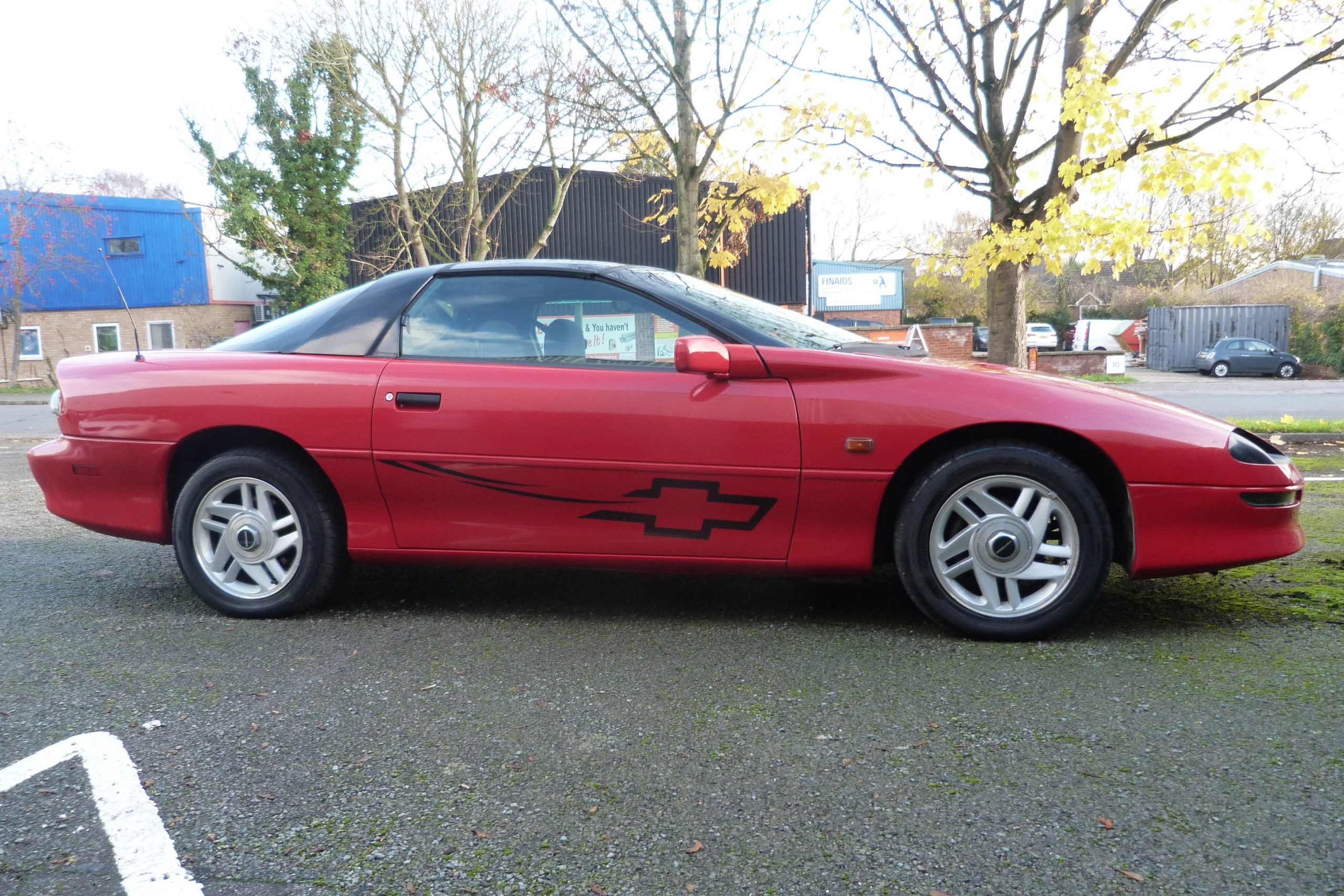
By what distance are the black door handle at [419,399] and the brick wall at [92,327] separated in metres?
33.8

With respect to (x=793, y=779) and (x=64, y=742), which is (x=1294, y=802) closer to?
(x=793, y=779)

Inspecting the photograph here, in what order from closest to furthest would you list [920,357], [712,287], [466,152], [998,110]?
[920,357]
[712,287]
[998,110]
[466,152]

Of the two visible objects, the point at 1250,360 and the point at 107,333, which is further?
the point at 107,333

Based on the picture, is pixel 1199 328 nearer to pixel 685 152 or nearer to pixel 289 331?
pixel 685 152

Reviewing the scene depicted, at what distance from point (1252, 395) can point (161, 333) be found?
33.9 meters

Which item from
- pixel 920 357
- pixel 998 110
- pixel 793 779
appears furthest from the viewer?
pixel 998 110

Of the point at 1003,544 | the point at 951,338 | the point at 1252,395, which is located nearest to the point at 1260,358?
the point at 951,338

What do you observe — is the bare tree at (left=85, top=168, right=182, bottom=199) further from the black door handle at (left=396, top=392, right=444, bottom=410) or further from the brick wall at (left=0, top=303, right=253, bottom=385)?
the black door handle at (left=396, top=392, right=444, bottom=410)

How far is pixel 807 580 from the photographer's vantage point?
4.11m

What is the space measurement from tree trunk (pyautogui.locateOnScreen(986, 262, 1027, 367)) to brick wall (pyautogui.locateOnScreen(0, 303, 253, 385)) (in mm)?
30871

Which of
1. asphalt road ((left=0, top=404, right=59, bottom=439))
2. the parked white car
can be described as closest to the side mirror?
asphalt road ((left=0, top=404, right=59, bottom=439))

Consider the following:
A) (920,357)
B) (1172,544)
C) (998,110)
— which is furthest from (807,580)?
(998,110)

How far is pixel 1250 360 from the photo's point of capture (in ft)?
98.9

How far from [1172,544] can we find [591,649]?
195cm
